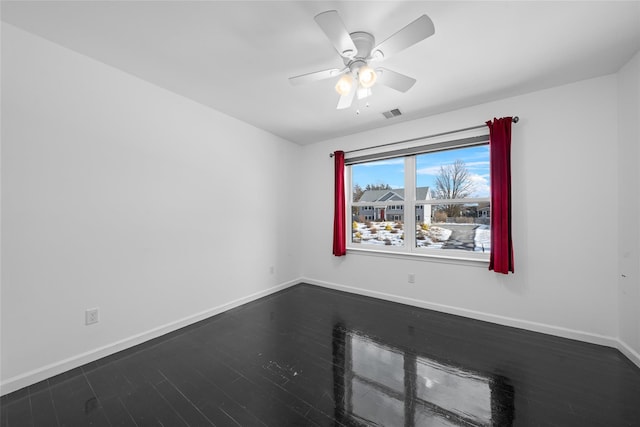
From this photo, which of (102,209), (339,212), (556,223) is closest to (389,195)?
(339,212)

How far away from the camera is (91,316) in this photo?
6.61 ft

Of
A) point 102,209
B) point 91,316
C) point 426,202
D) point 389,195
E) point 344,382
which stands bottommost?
point 344,382

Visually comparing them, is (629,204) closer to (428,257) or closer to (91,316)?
(428,257)

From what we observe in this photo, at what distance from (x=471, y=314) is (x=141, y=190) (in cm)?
371

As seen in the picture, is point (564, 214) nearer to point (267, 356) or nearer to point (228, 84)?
point (267, 356)

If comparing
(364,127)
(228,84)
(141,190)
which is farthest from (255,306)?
(364,127)

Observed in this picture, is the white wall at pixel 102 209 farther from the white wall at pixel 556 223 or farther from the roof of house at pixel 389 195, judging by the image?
the white wall at pixel 556 223

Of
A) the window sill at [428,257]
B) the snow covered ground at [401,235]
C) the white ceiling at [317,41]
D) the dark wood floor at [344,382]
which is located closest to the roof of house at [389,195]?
the snow covered ground at [401,235]

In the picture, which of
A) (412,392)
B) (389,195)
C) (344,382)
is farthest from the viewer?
(389,195)

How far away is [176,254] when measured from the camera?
8.49 feet

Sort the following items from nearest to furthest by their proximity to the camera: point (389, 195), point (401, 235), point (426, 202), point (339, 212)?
point (426, 202), point (401, 235), point (389, 195), point (339, 212)

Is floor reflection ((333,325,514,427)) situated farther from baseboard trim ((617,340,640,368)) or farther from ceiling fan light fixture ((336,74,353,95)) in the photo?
ceiling fan light fixture ((336,74,353,95))

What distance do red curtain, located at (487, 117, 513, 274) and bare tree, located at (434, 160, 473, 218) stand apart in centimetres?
37

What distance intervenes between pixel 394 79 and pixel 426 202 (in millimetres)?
1864
